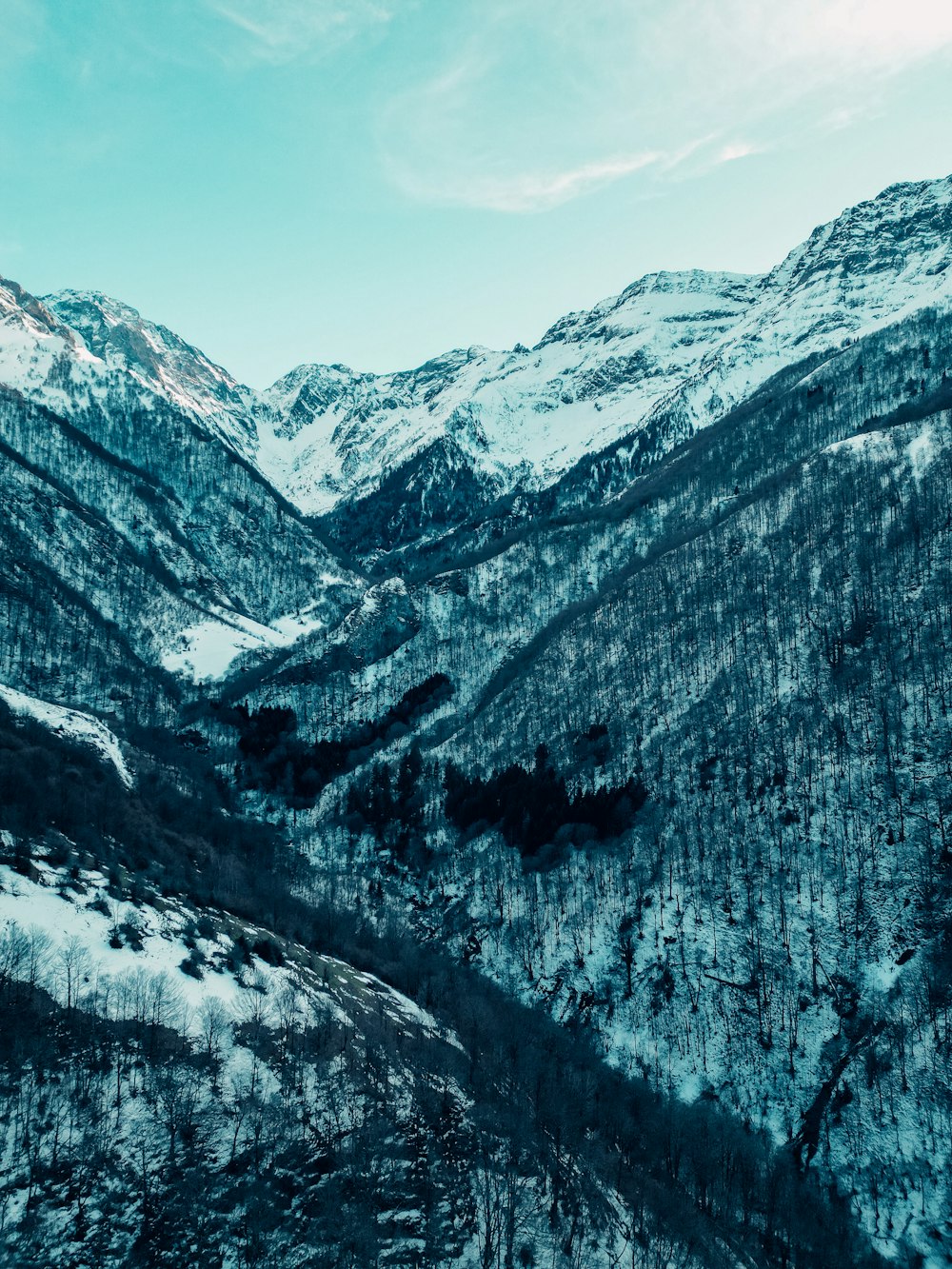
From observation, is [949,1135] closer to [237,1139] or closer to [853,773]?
[853,773]

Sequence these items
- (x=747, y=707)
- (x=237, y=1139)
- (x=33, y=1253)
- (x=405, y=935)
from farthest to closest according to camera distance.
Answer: (x=747, y=707), (x=405, y=935), (x=237, y=1139), (x=33, y=1253)

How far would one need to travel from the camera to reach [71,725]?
156m

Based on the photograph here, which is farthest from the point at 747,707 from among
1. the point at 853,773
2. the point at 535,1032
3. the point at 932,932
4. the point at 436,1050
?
the point at 436,1050

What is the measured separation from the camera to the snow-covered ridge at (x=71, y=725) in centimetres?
14800

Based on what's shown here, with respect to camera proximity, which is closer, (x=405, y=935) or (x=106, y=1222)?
(x=106, y=1222)

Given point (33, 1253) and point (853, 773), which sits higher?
point (853, 773)

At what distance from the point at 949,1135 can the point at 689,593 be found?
11874 centimetres

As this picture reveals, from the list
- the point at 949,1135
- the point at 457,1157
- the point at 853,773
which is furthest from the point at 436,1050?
the point at 853,773

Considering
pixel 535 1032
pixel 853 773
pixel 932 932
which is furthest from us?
pixel 853 773

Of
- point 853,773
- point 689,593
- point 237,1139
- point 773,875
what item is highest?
point 689,593

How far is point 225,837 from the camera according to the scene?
489 ft

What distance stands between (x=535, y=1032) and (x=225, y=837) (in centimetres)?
7286

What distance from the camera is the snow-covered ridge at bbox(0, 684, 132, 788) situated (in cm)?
14800

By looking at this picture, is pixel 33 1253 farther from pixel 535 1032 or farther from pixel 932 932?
pixel 932 932
